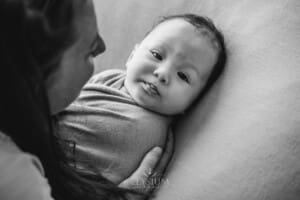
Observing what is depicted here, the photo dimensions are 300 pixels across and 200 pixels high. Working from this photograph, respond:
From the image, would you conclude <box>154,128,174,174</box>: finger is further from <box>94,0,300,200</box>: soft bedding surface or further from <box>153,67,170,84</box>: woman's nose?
<box>153,67,170,84</box>: woman's nose

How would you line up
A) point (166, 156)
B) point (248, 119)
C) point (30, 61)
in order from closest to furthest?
point (30, 61) → point (248, 119) → point (166, 156)

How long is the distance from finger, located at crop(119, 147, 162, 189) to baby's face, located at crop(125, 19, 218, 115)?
11cm

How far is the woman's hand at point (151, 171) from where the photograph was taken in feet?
2.81

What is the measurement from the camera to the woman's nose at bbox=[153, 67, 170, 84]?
3.08 feet

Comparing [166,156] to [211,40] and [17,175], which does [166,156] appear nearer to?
[211,40]

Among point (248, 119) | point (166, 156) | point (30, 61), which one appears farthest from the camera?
point (166, 156)

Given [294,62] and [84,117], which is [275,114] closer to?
[294,62]

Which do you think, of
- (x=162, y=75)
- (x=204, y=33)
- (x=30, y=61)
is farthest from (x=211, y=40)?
(x=30, y=61)

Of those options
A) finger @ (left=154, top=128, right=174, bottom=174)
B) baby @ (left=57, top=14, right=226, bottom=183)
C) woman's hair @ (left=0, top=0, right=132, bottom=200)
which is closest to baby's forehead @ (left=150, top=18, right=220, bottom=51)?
baby @ (left=57, top=14, right=226, bottom=183)

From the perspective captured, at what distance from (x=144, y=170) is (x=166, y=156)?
2.6 inches

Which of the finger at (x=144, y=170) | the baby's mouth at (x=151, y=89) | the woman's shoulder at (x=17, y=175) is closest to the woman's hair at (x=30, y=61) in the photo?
the woman's shoulder at (x=17, y=175)

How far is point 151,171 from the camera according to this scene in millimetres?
893

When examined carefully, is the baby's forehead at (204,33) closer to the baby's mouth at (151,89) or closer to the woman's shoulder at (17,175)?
the baby's mouth at (151,89)

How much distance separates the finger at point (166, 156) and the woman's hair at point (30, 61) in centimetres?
32
